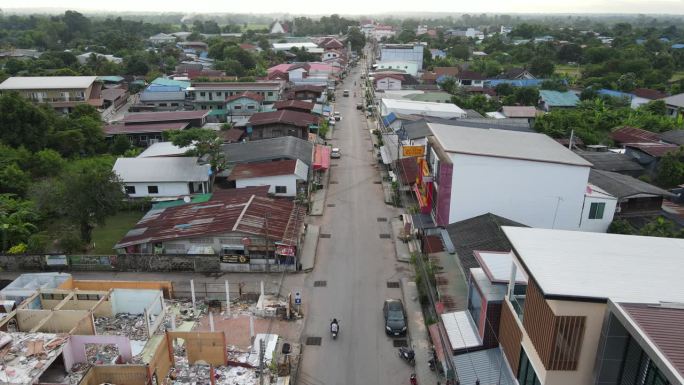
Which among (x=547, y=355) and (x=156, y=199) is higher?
(x=547, y=355)

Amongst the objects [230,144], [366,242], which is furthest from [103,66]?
[366,242]

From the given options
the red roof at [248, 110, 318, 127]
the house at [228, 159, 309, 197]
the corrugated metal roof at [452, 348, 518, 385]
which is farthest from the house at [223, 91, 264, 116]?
the corrugated metal roof at [452, 348, 518, 385]

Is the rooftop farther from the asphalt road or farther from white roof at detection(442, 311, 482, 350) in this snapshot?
white roof at detection(442, 311, 482, 350)

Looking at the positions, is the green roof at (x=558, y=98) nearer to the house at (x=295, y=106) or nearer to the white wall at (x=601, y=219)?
the house at (x=295, y=106)

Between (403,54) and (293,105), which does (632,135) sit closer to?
(293,105)

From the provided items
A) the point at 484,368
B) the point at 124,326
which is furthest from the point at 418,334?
the point at 124,326

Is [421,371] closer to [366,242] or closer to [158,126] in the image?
[366,242]
